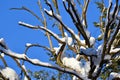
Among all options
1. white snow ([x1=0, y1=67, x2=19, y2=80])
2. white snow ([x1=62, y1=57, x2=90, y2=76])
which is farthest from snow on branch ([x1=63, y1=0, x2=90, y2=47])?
white snow ([x1=0, y1=67, x2=19, y2=80])

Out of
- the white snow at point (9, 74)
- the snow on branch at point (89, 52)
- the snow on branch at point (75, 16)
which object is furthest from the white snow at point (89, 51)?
the white snow at point (9, 74)

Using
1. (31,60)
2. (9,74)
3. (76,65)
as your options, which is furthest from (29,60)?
(76,65)

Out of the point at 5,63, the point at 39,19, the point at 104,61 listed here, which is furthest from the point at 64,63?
the point at 39,19

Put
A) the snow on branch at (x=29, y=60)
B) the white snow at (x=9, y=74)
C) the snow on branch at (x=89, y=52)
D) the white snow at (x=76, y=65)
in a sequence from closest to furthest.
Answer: the snow on branch at (x=89, y=52), the snow on branch at (x=29, y=60), the white snow at (x=9, y=74), the white snow at (x=76, y=65)

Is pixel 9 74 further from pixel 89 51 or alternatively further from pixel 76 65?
pixel 89 51

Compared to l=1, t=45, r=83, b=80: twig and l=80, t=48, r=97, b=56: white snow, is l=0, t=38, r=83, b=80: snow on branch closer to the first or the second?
l=1, t=45, r=83, b=80: twig

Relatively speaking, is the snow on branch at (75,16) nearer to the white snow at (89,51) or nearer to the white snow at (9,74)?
the white snow at (89,51)

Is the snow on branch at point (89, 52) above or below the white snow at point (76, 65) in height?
below

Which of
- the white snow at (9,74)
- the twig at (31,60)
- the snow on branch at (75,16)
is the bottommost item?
the white snow at (9,74)

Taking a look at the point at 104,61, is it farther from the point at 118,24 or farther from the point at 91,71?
the point at 118,24

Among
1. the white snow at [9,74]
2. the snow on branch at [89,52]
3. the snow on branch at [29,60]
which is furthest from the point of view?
the white snow at [9,74]

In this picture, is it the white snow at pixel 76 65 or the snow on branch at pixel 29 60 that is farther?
the white snow at pixel 76 65

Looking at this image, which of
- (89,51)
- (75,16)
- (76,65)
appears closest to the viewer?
(89,51)

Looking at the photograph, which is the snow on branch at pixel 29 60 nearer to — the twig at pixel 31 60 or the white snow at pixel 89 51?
the twig at pixel 31 60
